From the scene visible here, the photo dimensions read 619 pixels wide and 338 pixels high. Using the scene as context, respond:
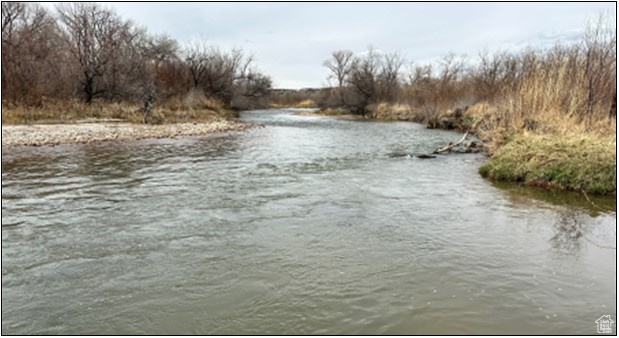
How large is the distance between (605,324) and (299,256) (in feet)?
11.0

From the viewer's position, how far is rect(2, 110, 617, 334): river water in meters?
4.25

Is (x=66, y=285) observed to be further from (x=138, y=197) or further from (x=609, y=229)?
(x=609, y=229)

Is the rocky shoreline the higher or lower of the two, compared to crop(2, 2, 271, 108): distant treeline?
lower

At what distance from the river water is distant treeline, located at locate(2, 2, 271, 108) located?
19759 millimetres

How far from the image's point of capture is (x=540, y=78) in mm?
14602

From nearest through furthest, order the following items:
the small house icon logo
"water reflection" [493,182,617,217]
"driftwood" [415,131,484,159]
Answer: the small house icon logo < "water reflection" [493,182,617,217] < "driftwood" [415,131,484,159]

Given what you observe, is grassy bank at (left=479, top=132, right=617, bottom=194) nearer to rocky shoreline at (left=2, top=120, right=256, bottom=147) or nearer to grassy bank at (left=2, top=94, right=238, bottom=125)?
rocky shoreline at (left=2, top=120, right=256, bottom=147)

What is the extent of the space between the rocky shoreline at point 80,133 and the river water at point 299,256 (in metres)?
6.91

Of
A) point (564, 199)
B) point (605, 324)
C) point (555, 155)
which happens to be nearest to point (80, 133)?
point (555, 155)

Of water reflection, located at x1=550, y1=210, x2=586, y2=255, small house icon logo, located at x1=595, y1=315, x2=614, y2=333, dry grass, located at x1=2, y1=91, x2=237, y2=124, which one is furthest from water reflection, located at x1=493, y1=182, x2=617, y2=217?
dry grass, located at x1=2, y1=91, x2=237, y2=124

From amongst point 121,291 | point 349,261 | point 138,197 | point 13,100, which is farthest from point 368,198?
point 13,100

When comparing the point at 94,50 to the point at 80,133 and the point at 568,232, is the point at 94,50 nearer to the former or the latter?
the point at 80,133

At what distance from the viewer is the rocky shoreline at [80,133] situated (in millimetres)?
17487

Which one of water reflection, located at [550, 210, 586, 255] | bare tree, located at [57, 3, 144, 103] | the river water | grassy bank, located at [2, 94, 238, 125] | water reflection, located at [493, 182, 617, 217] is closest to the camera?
the river water
